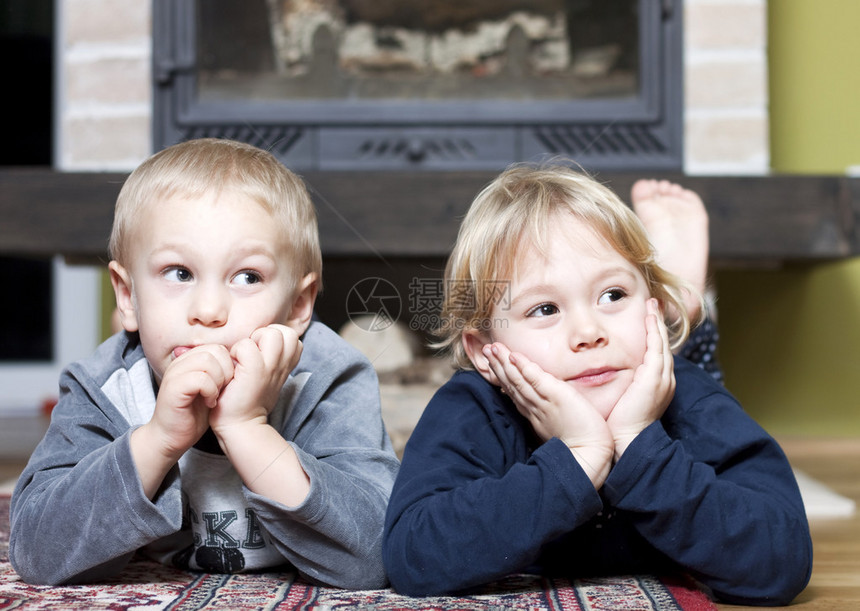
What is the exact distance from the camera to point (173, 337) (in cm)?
73

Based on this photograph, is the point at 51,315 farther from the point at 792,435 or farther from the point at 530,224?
the point at 530,224

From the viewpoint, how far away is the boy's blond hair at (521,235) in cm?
75

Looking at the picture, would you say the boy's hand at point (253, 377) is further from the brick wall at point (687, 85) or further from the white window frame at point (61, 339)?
the white window frame at point (61, 339)

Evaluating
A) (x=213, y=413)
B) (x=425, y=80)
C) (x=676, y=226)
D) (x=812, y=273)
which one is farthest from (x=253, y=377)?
(x=812, y=273)

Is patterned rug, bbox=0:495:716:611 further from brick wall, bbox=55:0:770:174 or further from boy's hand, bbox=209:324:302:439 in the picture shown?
brick wall, bbox=55:0:770:174

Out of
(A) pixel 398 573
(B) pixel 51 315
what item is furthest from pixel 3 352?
(A) pixel 398 573

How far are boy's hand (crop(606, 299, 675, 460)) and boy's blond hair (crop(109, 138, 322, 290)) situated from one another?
1.00 ft

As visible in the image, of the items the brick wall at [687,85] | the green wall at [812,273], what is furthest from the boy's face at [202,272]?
the green wall at [812,273]

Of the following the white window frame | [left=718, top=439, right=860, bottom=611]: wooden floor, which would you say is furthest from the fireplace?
the white window frame

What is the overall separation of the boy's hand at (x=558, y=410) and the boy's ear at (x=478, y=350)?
61 mm

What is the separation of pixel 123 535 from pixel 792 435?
1728 millimetres

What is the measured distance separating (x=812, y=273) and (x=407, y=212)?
3.43 ft

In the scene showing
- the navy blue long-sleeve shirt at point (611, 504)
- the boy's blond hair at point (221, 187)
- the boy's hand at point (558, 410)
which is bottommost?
the navy blue long-sleeve shirt at point (611, 504)

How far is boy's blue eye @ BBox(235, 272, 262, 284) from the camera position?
0.74 metres
